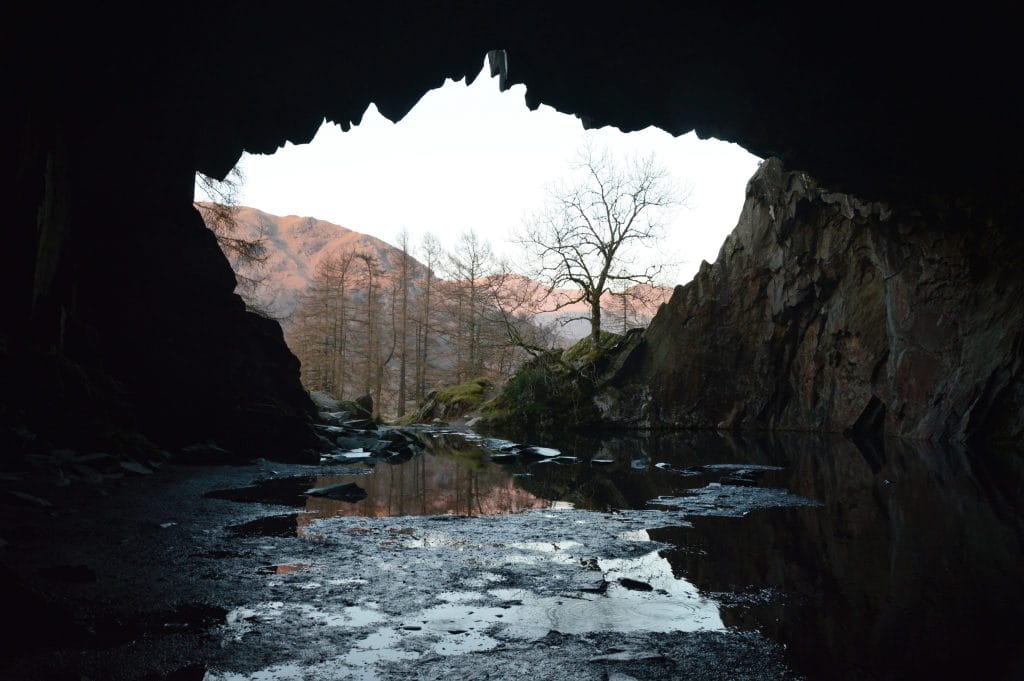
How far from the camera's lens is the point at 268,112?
39.5 feet

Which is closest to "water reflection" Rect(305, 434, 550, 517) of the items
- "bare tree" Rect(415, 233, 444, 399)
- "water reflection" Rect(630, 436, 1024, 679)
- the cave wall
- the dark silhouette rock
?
the dark silhouette rock

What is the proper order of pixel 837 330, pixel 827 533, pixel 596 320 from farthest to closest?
pixel 596 320
pixel 837 330
pixel 827 533

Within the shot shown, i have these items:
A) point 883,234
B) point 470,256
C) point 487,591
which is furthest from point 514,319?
point 487,591

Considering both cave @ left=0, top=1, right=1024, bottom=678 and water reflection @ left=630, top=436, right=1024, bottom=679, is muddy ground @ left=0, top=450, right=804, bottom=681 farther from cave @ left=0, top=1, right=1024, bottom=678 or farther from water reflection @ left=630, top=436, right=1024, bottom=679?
cave @ left=0, top=1, right=1024, bottom=678

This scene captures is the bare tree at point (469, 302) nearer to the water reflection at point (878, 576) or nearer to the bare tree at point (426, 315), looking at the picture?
the bare tree at point (426, 315)

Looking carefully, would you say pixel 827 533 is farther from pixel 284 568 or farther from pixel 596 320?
pixel 596 320

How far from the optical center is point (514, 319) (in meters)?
28.8

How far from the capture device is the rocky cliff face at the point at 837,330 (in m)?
13.7

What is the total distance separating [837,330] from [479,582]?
19716 mm

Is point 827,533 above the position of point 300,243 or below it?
below

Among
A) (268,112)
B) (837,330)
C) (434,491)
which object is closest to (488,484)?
(434,491)

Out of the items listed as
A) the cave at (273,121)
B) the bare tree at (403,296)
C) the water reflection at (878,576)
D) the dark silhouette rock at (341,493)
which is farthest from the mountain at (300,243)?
the water reflection at (878,576)

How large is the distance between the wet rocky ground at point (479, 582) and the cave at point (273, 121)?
3123 millimetres

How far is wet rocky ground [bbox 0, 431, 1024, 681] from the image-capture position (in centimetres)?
255
